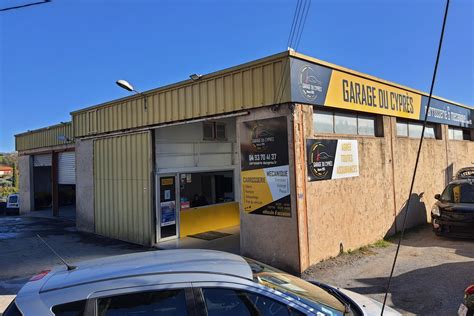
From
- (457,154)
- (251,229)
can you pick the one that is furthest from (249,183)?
(457,154)

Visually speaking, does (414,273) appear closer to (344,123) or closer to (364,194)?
(364,194)

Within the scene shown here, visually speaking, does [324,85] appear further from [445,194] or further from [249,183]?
[445,194]

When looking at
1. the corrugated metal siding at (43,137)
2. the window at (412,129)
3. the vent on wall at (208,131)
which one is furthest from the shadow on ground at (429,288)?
the corrugated metal siding at (43,137)

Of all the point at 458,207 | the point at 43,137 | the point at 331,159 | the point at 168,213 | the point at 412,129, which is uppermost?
the point at 43,137

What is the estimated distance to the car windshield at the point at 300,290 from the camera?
271cm

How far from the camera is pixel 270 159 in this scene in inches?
311

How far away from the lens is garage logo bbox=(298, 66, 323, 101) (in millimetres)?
7648

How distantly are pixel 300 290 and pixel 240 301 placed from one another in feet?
2.12

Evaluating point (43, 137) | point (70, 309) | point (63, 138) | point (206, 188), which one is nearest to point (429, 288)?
point (70, 309)

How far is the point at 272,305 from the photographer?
2545mm

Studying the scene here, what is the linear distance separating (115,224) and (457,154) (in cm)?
1427

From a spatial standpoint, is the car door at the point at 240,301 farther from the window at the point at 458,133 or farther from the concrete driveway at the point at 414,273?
the window at the point at 458,133

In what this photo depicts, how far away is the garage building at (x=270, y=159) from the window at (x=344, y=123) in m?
0.03

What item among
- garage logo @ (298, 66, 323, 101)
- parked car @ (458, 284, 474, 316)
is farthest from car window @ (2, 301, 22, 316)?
garage logo @ (298, 66, 323, 101)
